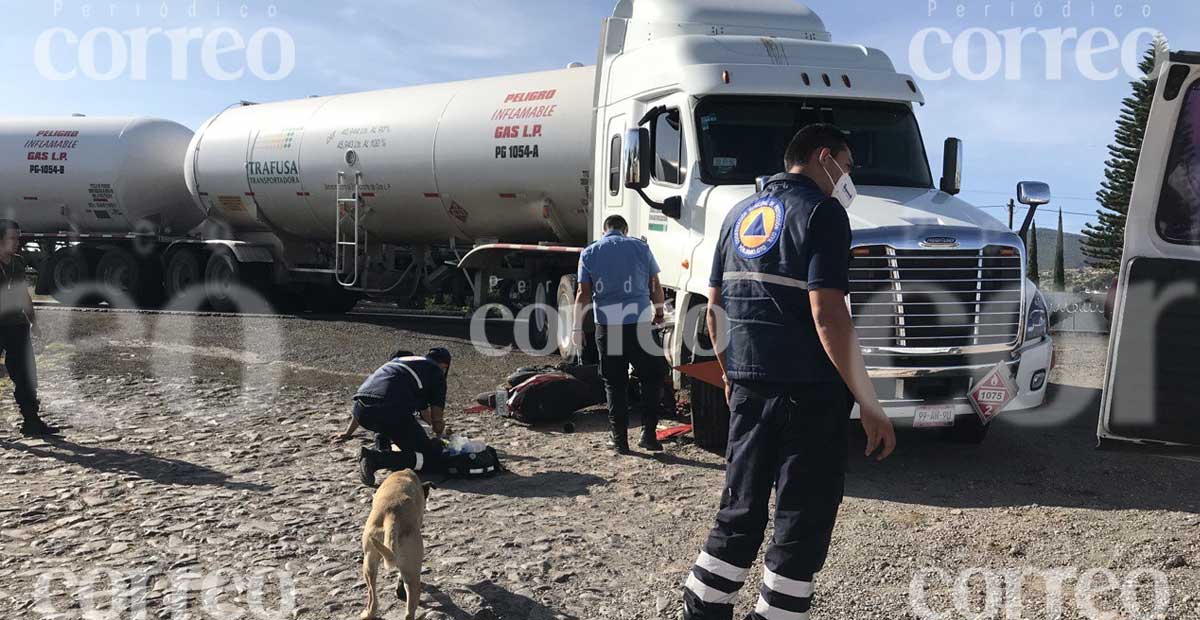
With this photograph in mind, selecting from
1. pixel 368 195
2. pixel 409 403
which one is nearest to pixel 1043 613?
pixel 409 403

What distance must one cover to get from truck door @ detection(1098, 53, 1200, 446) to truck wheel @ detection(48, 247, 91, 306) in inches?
754

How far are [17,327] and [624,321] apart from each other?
4.50m

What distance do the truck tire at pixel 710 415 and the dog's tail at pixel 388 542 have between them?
3.12 m

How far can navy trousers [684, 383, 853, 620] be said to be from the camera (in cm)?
323

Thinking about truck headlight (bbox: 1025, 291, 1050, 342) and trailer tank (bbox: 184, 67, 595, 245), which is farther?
trailer tank (bbox: 184, 67, 595, 245)

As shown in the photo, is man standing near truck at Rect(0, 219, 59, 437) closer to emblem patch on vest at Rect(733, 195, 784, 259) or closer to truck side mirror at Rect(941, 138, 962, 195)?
emblem patch on vest at Rect(733, 195, 784, 259)

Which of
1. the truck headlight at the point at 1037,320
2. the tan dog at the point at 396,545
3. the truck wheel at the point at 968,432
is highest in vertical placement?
the truck headlight at the point at 1037,320

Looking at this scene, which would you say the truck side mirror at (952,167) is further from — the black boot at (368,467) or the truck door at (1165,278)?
the black boot at (368,467)

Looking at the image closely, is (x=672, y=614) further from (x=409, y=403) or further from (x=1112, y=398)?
(x=409, y=403)

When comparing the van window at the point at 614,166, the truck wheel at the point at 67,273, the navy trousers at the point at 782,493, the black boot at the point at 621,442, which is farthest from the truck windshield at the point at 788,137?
the truck wheel at the point at 67,273

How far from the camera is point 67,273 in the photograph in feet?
61.1

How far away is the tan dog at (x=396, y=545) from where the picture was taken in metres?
3.66

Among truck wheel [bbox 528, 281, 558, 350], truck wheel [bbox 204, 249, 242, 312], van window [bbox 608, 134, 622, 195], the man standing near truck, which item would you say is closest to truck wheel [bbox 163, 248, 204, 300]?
truck wheel [bbox 204, 249, 242, 312]

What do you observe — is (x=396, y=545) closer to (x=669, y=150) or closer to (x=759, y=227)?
(x=759, y=227)
